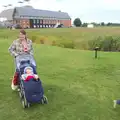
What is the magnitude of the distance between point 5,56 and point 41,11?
77.4 meters

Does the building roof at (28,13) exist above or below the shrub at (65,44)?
above

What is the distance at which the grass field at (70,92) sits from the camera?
22.1ft

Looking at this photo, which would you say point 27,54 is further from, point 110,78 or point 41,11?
point 41,11

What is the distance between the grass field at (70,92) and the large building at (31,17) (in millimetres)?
71421

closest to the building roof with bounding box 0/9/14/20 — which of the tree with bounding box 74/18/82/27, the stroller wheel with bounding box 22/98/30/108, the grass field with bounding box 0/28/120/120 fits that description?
the tree with bounding box 74/18/82/27

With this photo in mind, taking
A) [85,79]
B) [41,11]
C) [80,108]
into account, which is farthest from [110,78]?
[41,11]

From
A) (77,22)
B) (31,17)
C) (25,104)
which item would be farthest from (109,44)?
(77,22)

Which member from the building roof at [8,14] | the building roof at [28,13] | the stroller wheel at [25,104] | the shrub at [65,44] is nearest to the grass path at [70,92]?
the stroller wheel at [25,104]

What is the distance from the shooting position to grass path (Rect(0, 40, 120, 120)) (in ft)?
22.1

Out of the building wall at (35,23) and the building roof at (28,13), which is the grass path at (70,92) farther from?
the building roof at (28,13)

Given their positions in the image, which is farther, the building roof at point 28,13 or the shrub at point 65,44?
the building roof at point 28,13

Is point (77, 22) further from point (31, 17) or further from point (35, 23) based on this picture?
point (31, 17)

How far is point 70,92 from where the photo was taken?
335 inches

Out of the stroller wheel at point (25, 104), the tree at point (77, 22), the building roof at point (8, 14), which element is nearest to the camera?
the stroller wheel at point (25, 104)
